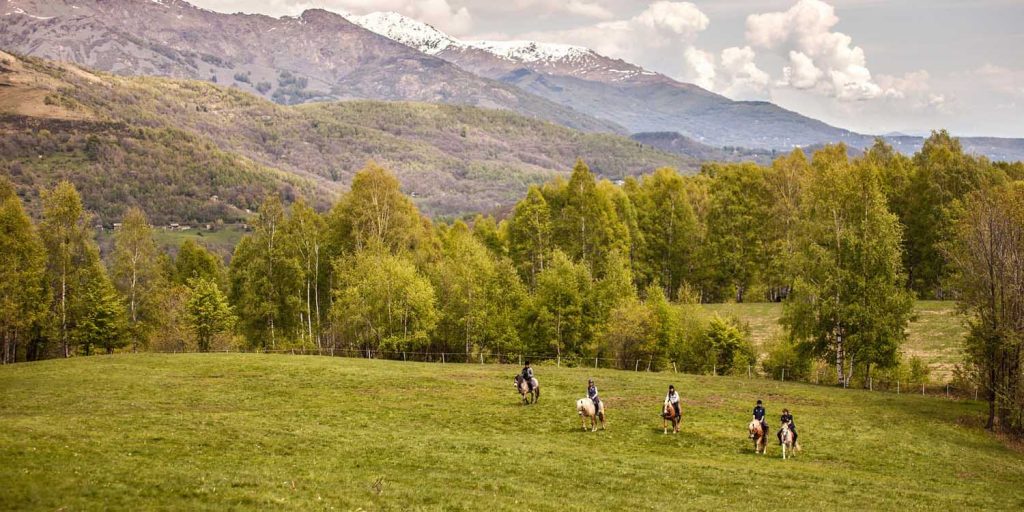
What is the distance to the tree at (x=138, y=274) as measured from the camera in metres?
79.0

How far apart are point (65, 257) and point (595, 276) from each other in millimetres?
57674

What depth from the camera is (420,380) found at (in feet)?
171


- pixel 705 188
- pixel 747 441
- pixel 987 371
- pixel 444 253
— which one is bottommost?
pixel 747 441

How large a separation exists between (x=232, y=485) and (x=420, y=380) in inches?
1101

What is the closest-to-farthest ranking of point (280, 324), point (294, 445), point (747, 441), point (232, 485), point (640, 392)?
point (232, 485) < point (294, 445) < point (747, 441) < point (640, 392) < point (280, 324)

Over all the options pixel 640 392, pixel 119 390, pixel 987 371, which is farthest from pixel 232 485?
pixel 987 371

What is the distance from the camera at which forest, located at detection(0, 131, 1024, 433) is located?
5472cm

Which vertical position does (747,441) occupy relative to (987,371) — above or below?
below

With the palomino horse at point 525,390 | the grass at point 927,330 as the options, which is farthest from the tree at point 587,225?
the palomino horse at point 525,390

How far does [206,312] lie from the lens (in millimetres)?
74750

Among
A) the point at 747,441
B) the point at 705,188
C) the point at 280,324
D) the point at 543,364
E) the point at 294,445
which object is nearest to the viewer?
the point at 294,445

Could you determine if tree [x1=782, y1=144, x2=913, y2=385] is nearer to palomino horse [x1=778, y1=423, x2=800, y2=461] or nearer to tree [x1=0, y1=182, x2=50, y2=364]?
palomino horse [x1=778, y1=423, x2=800, y2=461]

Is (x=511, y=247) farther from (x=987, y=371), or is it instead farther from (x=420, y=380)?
(x=987, y=371)

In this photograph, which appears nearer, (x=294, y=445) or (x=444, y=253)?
(x=294, y=445)
